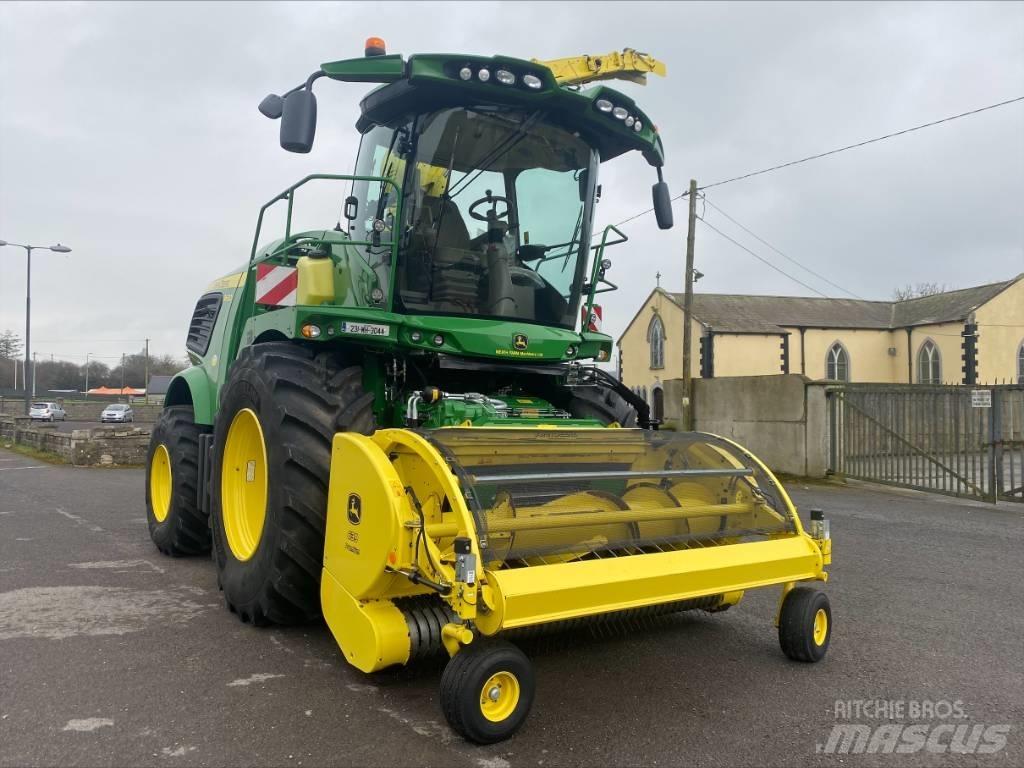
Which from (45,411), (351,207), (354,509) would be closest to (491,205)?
(351,207)

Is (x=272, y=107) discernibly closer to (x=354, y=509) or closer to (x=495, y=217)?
(x=495, y=217)

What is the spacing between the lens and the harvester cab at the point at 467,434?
2.94 meters

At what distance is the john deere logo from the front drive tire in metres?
3.10

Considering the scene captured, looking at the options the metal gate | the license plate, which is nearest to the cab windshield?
the license plate

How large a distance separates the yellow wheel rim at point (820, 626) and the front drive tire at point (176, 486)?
446 centimetres

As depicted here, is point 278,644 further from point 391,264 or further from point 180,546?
point 180,546

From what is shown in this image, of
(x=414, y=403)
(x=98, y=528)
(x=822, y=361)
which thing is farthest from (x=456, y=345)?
(x=822, y=361)

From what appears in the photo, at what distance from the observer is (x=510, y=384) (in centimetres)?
502

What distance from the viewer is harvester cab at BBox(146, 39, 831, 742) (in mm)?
2936

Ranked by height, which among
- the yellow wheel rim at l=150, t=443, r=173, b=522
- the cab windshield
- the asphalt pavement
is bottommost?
the asphalt pavement

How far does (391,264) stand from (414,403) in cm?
87

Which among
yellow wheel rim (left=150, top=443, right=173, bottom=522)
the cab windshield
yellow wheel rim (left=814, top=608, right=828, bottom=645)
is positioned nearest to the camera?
yellow wheel rim (left=814, top=608, right=828, bottom=645)

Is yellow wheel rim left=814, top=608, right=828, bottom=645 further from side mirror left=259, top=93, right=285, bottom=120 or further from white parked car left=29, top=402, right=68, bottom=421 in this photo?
white parked car left=29, top=402, right=68, bottom=421

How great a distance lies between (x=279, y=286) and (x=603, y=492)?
7.92ft
